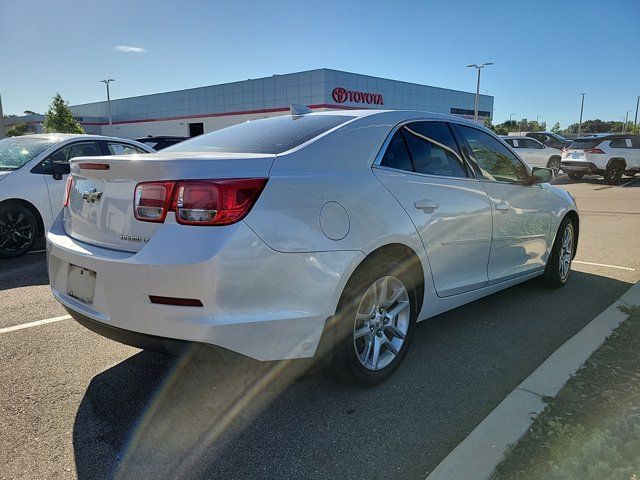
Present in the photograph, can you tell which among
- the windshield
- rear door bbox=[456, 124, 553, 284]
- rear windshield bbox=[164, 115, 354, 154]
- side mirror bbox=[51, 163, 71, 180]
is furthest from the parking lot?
the windshield

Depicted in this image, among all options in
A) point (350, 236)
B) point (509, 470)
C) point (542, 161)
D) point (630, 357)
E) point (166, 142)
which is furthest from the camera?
point (542, 161)

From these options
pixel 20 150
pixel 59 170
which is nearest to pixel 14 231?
pixel 59 170

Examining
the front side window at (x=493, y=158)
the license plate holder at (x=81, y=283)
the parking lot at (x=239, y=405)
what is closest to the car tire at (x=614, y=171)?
the front side window at (x=493, y=158)

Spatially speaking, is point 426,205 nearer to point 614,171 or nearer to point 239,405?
point 239,405

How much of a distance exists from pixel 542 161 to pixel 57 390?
23065 millimetres

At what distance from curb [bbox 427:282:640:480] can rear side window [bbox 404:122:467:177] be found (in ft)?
4.84

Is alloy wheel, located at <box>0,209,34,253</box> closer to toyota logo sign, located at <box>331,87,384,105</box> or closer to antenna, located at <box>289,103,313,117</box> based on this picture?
antenna, located at <box>289,103,313,117</box>

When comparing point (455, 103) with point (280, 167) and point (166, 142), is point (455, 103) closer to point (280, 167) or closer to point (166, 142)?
point (166, 142)

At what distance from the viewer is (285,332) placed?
2477mm

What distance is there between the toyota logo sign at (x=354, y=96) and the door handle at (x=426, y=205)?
41.0 meters

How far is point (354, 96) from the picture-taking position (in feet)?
147

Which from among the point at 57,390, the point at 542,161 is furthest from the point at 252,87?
the point at 57,390

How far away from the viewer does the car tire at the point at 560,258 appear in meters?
5.04

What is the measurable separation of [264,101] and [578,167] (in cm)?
3446
